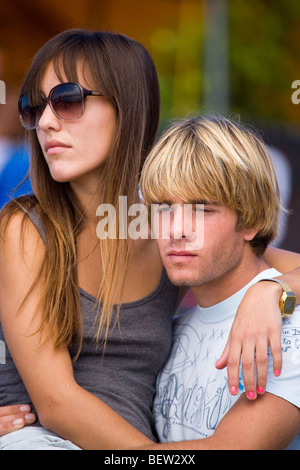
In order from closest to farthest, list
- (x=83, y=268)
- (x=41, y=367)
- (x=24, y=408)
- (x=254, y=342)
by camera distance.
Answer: (x=254, y=342) < (x=41, y=367) < (x=24, y=408) < (x=83, y=268)

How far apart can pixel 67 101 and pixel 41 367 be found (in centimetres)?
88

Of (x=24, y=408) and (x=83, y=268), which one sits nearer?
(x=24, y=408)

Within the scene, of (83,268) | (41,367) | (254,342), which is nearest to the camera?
(254,342)

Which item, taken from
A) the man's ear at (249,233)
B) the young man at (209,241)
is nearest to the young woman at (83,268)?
the young man at (209,241)

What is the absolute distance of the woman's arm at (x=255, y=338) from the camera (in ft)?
5.30

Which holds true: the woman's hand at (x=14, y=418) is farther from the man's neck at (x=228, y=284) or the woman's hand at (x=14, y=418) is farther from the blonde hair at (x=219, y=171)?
the blonde hair at (x=219, y=171)

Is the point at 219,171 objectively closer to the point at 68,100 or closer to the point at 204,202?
the point at 204,202

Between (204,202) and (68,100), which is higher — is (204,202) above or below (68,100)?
below

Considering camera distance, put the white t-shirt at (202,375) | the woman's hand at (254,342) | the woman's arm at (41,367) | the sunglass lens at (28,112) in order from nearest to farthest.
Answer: the woman's hand at (254,342), the white t-shirt at (202,375), the woman's arm at (41,367), the sunglass lens at (28,112)

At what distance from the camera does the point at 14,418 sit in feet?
6.49

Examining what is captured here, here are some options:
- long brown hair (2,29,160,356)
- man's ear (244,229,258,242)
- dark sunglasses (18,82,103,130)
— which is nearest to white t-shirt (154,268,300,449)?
man's ear (244,229,258,242)

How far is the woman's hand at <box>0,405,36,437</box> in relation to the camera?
6.34 feet

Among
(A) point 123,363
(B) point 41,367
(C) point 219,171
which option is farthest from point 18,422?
(C) point 219,171

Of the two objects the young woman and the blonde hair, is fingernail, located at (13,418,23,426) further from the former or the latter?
the blonde hair
